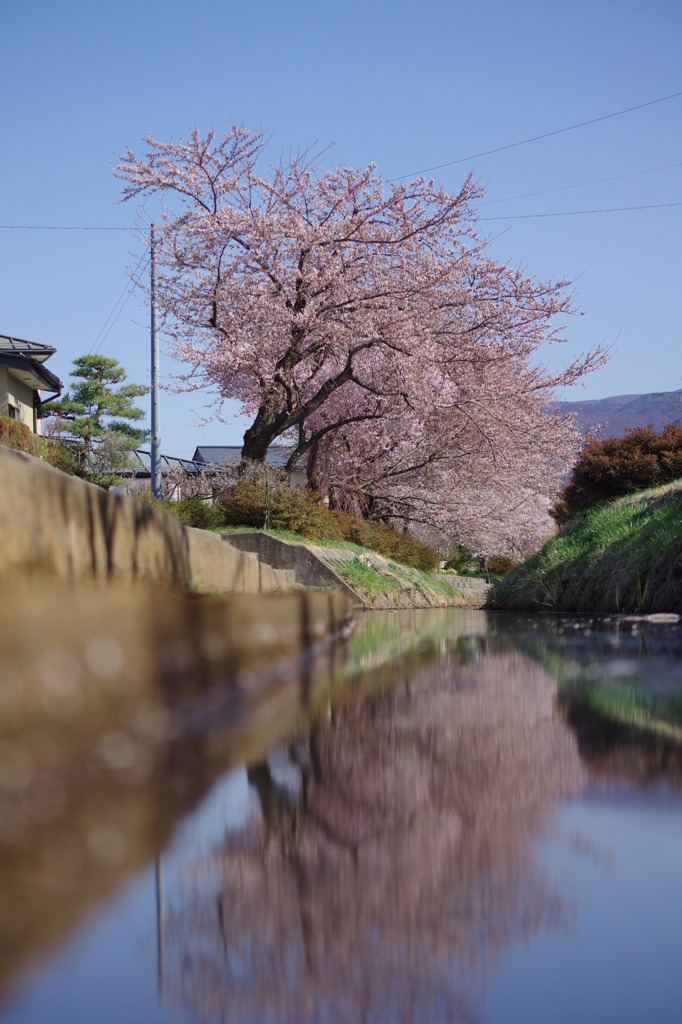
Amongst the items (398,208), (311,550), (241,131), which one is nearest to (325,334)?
(398,208)

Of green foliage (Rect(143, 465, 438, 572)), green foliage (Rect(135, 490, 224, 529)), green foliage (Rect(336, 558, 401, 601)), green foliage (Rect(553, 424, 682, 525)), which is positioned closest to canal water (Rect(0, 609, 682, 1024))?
green foliage (Rect(336, 558, 401, 601))

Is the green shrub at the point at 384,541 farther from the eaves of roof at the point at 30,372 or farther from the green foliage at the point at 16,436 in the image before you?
the eaves of roof at the point at 30,372

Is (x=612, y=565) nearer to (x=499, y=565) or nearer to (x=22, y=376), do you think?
(x=22, y=376)

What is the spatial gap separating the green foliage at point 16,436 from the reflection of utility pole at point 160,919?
2540cm

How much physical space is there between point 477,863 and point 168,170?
2369 cm

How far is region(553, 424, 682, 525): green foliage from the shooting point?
20.2 m

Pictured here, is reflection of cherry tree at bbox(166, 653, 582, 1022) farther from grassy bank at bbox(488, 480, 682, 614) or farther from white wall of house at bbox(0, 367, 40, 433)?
white wall of house at bbox(0, 367, 40, 433)

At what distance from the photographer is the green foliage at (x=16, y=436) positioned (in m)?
26.8

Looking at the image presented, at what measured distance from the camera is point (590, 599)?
15562 mm

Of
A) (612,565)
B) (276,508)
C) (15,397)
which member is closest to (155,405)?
(15,397)

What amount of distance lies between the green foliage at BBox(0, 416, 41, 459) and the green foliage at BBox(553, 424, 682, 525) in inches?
562

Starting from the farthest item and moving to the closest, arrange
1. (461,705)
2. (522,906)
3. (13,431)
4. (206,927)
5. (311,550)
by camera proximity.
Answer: (13,431), (311,550), (461,705), (522,906), (206,927)

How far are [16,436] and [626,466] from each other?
16.3m

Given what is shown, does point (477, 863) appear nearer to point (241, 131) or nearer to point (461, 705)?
point (461, 705)
